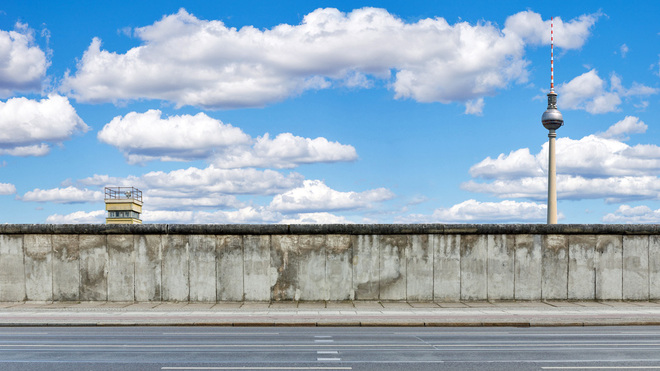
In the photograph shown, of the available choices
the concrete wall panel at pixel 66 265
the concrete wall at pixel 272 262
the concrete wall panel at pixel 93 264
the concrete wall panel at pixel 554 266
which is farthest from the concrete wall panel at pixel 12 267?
the concrete wall panel at pixel 554 266

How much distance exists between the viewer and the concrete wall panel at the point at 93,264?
23.2 m

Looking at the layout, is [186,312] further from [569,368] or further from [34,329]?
[569,368]

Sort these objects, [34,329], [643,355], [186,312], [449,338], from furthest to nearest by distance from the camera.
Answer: [186,312], [34,329], [449,338], [643,355]

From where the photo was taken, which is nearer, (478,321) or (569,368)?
(569,368)

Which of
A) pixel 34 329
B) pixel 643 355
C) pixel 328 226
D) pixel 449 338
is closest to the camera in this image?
pixel 643 355

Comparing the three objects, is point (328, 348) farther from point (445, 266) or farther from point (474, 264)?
point (474, 264)

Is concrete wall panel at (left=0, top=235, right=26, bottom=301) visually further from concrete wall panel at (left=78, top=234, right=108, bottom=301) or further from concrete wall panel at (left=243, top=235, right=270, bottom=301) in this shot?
concrete wall panel at (left=243, top=235, right=270, bottom=301)

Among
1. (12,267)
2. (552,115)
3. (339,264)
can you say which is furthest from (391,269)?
(552,115)

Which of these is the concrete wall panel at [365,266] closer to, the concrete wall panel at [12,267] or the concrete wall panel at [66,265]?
the concrete wall panel at [66,265]

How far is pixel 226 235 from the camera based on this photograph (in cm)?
2309

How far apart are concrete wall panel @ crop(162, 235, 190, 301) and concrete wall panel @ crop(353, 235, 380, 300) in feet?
18.3

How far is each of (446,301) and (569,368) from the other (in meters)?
11.4

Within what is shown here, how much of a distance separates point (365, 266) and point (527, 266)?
550 cm

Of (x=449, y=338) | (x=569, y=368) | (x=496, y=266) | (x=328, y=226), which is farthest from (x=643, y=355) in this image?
(x=328, y=226)
